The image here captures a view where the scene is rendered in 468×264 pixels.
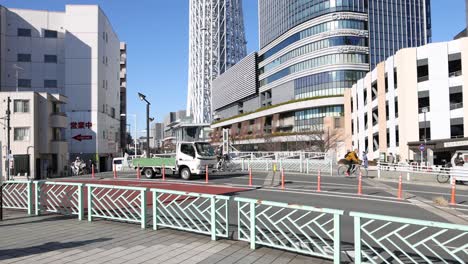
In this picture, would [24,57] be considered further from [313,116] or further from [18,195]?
[18,195]

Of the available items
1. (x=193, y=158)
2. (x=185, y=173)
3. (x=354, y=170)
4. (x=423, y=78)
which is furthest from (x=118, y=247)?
(x=423, y=78)

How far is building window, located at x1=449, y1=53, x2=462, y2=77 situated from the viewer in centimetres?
4591

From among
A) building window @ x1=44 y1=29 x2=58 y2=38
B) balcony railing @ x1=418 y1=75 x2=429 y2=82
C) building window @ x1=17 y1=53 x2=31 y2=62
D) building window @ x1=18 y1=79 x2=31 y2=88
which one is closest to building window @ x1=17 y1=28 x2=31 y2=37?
building window @ x1=44 y1=29 x2=58 y2=38

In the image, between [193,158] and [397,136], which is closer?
[193,158]

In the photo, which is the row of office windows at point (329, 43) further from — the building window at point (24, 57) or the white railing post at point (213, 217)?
the white railing post at point (213, 217)

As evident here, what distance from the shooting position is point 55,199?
454 inches

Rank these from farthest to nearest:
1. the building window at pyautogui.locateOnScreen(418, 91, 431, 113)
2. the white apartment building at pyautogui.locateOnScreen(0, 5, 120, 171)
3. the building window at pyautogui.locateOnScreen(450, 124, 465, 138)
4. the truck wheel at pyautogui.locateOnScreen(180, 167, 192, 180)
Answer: the white apartment building at pyautogui.locateOnScreen(0, 5, 120, 171)
the building window at pyautogui.locateOnScreen(418, 91, 431, 113)
the building window at pyautogui.locateOnScreen(450, 124, 465, 138)
the truck wheel at pyautogui.locateOnScreen(180, 167, 192, 180)

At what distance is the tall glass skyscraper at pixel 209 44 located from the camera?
151 m

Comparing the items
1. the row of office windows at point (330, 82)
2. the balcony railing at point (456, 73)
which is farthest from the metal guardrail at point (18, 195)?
the row of office windows at point (330, 82)

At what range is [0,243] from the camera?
26.1ft

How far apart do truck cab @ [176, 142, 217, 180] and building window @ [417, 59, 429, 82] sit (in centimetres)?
3300

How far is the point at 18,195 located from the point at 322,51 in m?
75.9

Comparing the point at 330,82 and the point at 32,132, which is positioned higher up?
the point at 330,82

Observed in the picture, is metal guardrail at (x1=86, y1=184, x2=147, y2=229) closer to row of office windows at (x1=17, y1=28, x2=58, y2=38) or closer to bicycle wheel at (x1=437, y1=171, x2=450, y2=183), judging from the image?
bicycle wheel at (x1=437, y1=171, x2=450, y2=183)
